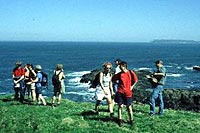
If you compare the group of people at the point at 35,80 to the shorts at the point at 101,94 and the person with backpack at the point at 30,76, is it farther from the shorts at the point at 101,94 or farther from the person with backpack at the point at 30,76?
A: the shorts at the point at 101,94

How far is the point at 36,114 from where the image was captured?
1623 cm

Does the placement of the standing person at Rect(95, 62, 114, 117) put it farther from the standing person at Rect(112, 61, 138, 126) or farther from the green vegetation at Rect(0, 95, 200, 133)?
the standing person at Rect(112, 61, 138, 126)

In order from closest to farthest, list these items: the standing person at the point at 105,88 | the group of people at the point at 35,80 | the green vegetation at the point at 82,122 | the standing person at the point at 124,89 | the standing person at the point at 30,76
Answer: the standing person at the point at 124,89
the green vegetation at the point at 82,122
the standing person at the point at 105,88
the group of people at the point at 35,80
the standing person at the point at 30,76

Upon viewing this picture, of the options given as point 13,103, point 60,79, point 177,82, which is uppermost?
point 60,79

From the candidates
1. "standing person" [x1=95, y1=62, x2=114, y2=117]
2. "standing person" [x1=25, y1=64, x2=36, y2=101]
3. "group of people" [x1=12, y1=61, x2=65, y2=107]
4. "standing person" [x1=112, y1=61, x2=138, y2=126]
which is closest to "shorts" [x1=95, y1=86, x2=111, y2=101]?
"standing person" [x1=95, y1=62, x2=114, y2=117]

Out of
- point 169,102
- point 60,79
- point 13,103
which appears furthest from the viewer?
point 169,102

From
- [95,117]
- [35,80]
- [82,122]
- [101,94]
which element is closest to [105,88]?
[101,94]

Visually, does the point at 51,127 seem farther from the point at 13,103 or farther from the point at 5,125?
the point at 13,103

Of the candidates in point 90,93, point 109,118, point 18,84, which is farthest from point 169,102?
point 109,118

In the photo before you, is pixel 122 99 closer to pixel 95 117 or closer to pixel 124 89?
pixel 124 89

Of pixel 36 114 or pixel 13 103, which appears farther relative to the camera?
pixel 13 103

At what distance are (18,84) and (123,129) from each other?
9743mm

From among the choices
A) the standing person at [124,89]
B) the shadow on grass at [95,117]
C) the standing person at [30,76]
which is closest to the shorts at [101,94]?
the shadow on grass at [95,117]

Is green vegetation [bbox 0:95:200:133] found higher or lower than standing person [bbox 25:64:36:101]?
lower
